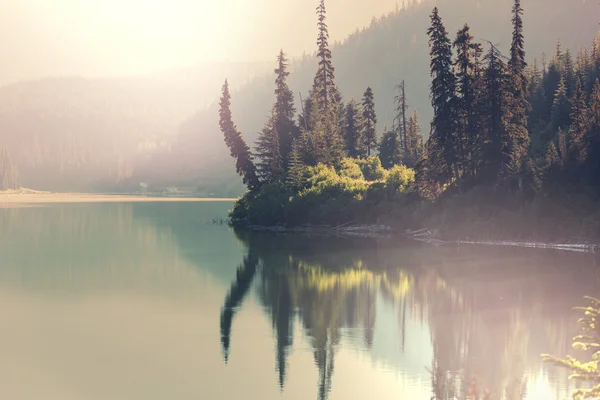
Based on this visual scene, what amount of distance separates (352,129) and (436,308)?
7564 centimetres

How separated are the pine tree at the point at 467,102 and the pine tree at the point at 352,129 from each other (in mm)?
37765

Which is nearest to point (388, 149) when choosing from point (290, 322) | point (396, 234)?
point (396, 234)

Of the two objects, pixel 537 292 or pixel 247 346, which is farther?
pixel 537 292

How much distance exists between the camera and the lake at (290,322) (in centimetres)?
2750

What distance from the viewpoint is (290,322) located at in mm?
38281

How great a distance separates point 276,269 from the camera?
58375mm

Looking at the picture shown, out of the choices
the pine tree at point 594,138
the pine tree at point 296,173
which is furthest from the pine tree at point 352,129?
the pine tree at point 594,138

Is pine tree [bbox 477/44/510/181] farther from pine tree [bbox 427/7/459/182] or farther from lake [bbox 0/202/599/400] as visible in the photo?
lake [bbox 0/202/599/400]

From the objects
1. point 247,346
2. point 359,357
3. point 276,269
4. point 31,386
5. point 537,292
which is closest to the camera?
point 31,386

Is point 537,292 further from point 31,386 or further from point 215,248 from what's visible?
point 215,248

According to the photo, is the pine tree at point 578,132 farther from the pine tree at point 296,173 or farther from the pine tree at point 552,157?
the pine tree at point 296,173

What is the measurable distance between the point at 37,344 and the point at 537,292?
28520 millimetres

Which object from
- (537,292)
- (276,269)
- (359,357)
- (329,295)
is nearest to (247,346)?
(359,357)

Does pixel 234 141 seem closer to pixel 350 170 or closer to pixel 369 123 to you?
pixel 350 170
